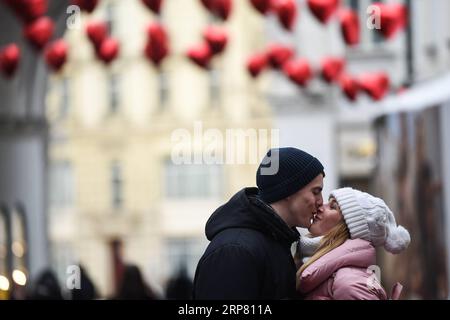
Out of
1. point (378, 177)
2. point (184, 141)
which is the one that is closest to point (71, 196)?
point (378, 177)

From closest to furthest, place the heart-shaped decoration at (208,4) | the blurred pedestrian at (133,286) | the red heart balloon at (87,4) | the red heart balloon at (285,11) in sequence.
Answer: the blurred pedestrian at (133,286), the red heart balloon at (87,4), the heart-shaped decoration at (208,4), the red heart balloon at (285,11)

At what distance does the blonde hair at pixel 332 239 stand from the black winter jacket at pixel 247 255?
0.43 feet

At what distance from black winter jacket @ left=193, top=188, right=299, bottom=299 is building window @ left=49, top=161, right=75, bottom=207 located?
77.1ft

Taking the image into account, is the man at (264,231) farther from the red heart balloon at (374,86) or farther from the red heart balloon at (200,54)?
the red heart balloon at (374,86)

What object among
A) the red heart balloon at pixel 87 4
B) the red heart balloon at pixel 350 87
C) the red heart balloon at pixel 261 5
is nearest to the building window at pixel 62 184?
the red heart balloon at pixel 350 87

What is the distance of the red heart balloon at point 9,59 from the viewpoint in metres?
12.1

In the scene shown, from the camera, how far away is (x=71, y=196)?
27.1 metres

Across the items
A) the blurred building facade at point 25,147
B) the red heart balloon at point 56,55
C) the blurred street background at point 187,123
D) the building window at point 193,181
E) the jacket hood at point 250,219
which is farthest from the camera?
the building window at point 193,181

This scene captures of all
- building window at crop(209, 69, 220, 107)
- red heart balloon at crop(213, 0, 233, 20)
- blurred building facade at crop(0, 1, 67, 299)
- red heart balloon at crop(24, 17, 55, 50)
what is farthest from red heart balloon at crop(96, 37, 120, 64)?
building window at crop(209, 69, 220, 107)

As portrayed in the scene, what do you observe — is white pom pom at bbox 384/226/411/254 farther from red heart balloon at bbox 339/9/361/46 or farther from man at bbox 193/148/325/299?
red heart balloon at bbox 339/9/361/46

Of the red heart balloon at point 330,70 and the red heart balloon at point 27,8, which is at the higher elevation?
the red heart balloon at point 27,8

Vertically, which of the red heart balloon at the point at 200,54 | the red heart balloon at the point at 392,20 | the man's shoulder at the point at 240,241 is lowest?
the man's shoulder at the point at 240,241

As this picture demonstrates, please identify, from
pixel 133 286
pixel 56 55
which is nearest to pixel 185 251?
pixel 56 55
